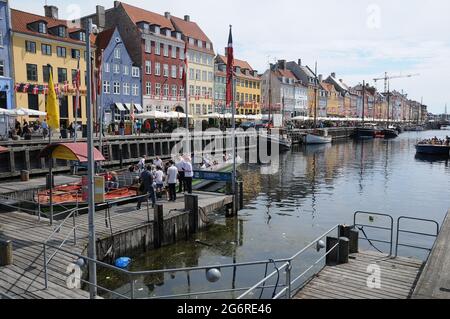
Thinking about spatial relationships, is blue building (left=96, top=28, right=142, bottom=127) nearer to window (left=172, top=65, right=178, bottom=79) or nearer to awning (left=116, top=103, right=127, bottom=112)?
awning (left=116, top=103, right=127, bottom=112)

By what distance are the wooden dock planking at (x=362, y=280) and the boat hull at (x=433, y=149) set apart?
52.8 meters

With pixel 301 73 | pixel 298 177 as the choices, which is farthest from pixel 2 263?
pixel 301 73

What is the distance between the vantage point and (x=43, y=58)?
49.5 meters

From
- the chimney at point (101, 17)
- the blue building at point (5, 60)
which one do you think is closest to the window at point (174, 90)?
the chimney at point (101, 17)

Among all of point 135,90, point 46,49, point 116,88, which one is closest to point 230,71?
point 46,49

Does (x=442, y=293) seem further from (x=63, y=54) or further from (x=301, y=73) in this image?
(x=301, y=73)

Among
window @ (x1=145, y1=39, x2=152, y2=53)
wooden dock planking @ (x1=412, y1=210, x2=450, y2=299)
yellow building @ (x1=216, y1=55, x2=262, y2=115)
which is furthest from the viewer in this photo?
yellow building @ (x1=216, y1=55, x2=262, y2=115)

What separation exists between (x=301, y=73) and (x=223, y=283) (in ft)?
361

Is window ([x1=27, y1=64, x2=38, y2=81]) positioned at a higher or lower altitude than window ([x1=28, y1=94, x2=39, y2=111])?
higher

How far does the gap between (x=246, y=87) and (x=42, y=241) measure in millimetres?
84054

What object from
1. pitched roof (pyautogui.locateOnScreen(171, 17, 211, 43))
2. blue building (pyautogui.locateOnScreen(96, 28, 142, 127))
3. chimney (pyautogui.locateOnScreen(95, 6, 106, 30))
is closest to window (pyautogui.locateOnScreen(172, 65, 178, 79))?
pitched roof (pyautogui.locateOnScreen(171, 17, 211, 43))

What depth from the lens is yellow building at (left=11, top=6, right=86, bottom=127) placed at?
46.8 metres

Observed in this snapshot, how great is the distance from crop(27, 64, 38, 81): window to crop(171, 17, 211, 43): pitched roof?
31021 mm

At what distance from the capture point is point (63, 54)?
171ft
